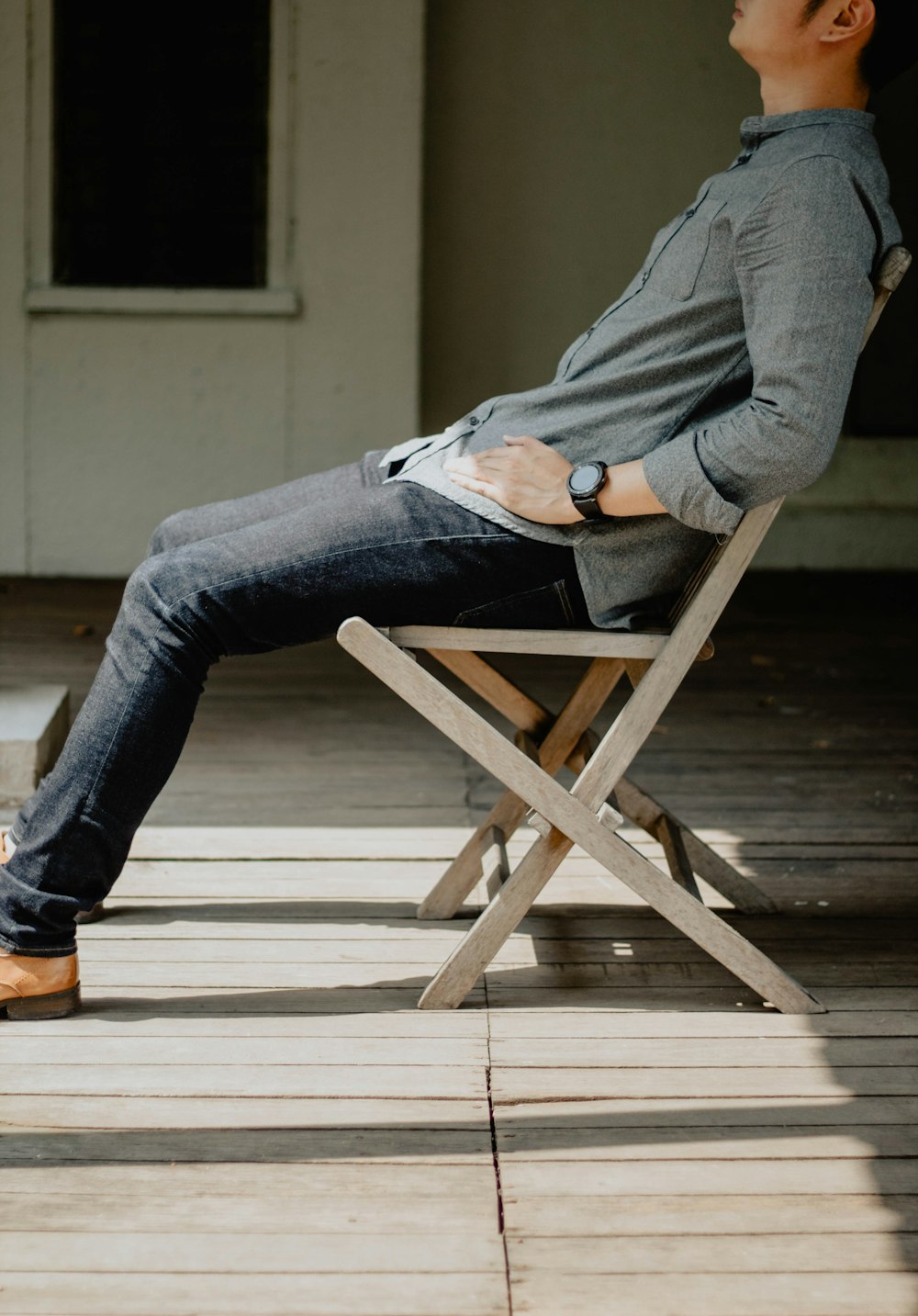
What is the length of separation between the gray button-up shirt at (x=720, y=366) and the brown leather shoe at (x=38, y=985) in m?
0.89

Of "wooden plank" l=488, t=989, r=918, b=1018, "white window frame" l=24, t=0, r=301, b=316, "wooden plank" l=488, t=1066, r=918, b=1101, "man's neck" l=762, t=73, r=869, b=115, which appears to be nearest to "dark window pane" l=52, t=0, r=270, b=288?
"white window frame" l=24, t=0, r=301, b=316

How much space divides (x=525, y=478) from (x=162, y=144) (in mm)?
5092

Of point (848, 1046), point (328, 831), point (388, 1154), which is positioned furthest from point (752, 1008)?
point (328, 831)

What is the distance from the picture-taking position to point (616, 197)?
6852mm

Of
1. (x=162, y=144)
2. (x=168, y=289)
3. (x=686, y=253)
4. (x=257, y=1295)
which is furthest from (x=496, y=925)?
(x=162, y=144)

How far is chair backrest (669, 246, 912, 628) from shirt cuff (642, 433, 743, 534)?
43 millimetres

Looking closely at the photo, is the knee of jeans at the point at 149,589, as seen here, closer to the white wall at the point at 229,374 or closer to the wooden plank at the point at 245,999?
the wooden plank at the point at 245,999

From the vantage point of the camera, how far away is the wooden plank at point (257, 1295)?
58.7 inches

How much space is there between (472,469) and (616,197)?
5.11m

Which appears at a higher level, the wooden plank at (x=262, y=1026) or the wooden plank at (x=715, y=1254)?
the wooden plank at (x=715, y=1254)

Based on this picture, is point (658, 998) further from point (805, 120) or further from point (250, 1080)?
point (805, 120)

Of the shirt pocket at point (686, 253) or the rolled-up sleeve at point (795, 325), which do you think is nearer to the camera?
the rolled-up sleeve at point (795, 325)

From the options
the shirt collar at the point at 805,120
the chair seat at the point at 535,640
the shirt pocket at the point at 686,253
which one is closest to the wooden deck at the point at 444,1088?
the chair seat at the point at 535,640

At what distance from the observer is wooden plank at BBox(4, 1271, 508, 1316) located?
1491 millimetres
